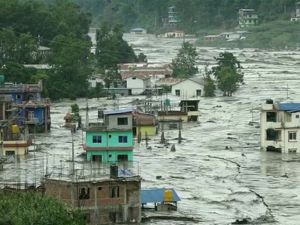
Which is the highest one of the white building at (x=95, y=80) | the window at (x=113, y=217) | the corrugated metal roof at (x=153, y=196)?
the white building at (x=95, y=80)

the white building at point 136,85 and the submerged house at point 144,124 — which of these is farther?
the white building at point 136,85

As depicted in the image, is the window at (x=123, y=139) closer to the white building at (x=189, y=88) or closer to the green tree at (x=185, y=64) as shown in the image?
the white building at (x=189, y=88)

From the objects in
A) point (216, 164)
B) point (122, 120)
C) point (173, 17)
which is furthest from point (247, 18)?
point (216, 164)

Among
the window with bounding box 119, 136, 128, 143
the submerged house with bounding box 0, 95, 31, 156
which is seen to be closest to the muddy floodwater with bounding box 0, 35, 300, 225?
the submerged house with bounding box 0, 95, 31, 156

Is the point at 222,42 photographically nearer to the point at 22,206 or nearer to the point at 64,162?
the point at 64,162

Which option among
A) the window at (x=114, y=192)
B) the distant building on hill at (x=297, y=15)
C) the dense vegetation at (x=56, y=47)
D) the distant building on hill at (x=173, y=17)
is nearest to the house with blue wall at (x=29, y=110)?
the dense vegetation at (x=56, y=47)

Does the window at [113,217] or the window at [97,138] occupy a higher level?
the window at [97,138]

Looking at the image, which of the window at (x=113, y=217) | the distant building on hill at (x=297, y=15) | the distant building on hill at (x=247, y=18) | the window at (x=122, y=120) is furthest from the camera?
the distant building on hill at (x=247, y=18)
